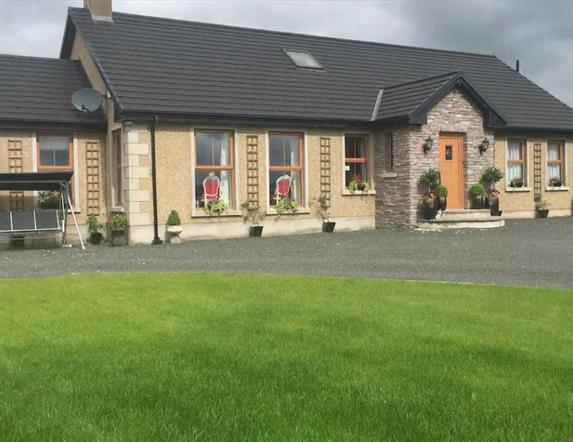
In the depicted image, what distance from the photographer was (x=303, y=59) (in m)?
22.9

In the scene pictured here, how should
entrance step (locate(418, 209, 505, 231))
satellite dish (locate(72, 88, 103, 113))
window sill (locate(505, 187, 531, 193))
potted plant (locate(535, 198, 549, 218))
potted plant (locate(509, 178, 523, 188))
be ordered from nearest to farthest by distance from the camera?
satellite dish (locate(72, 88, 103, 113)) → entrance step (locate(418, 209, 505, 231)) → window sill (locate(505, 187, 531, 193)) → potted plant (locate(509, 178, 523, 188)) → potted plant (locate(535, 198, 549, 218))

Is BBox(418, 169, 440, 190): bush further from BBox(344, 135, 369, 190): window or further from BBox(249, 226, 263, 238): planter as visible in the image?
BBox(249, 226, 263, 238): planter

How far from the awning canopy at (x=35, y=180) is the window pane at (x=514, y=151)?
585 inches

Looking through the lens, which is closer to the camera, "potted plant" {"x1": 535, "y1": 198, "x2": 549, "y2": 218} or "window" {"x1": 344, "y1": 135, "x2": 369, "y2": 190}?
"window" {"x1": 344, "y1": 135, "x2": 369, "y2": 190}

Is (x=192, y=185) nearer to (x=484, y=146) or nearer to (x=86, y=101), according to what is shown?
(x=86, y=101)

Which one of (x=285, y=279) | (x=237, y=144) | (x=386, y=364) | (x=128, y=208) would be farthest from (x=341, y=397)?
(x=237, y=144)

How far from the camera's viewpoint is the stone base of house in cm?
1723

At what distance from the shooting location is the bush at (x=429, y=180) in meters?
19.6

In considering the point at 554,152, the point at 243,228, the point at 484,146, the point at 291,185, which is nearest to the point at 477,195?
the point at 484,146

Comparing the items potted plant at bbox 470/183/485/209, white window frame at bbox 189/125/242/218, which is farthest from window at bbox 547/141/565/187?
white window frame at bbox 189/125/242/218

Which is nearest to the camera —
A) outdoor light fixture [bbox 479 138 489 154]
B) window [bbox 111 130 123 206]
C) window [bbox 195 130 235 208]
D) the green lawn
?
the green lawn

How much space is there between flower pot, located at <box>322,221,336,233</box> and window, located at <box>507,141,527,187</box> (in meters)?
→ 7.57

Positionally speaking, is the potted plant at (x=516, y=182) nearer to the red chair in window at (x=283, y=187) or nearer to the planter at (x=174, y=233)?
the red chair in window at (x=283, y=187)

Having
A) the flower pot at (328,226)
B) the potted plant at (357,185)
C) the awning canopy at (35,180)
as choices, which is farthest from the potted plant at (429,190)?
the awning canopy at (35,180)
